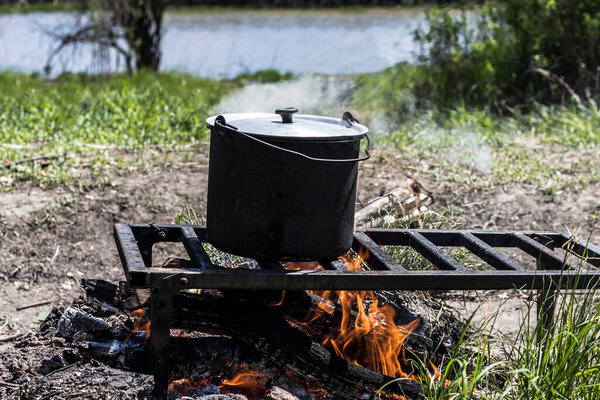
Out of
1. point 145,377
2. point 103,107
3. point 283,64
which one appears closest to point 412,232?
point 145,377

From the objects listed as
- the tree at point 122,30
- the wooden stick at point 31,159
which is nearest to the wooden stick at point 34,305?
the wooden stick at point 31,159

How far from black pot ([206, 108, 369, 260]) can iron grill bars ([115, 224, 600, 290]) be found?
0.12m

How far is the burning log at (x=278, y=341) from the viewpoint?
10.6ft

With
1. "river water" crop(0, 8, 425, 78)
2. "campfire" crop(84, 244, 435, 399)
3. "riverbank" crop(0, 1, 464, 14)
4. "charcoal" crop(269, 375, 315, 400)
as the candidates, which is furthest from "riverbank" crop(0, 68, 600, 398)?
"riverbank" crop(0, 1, 464, 14)

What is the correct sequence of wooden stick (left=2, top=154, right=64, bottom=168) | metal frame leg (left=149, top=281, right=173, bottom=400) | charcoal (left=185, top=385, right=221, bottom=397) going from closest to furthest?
metal frame leg (left=149, top=281, right=173, bottom=400), charcoal (left=185, top=385, right=221, bottom=397), wooden stick (left=2, top=154, right=64, bottom=168)

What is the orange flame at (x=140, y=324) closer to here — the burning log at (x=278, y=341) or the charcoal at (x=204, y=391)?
the burning log at (x=278, y=341)

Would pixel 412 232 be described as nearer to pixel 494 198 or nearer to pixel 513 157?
pixel 494 198

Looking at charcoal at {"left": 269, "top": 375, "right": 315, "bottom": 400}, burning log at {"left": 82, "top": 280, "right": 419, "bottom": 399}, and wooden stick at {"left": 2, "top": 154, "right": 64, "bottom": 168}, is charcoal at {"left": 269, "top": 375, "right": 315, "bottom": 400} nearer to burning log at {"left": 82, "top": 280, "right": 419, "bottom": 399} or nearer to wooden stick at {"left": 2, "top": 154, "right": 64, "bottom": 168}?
burning log at {"left": 82, "top": 280, "right": 419, "bottom": 399}

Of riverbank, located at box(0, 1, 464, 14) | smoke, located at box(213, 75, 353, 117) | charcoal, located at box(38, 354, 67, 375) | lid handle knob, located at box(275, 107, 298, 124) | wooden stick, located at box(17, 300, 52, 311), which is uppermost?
riverbank, located at box(0, 1, 464, 14)

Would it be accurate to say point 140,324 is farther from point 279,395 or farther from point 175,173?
point 175,173

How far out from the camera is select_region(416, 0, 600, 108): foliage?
352 inches

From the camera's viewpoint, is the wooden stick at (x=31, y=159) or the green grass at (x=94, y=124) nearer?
the wooden stick at (x=31, y=159)

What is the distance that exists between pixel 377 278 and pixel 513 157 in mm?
4289

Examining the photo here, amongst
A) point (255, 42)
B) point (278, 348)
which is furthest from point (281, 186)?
point (255, 42)
